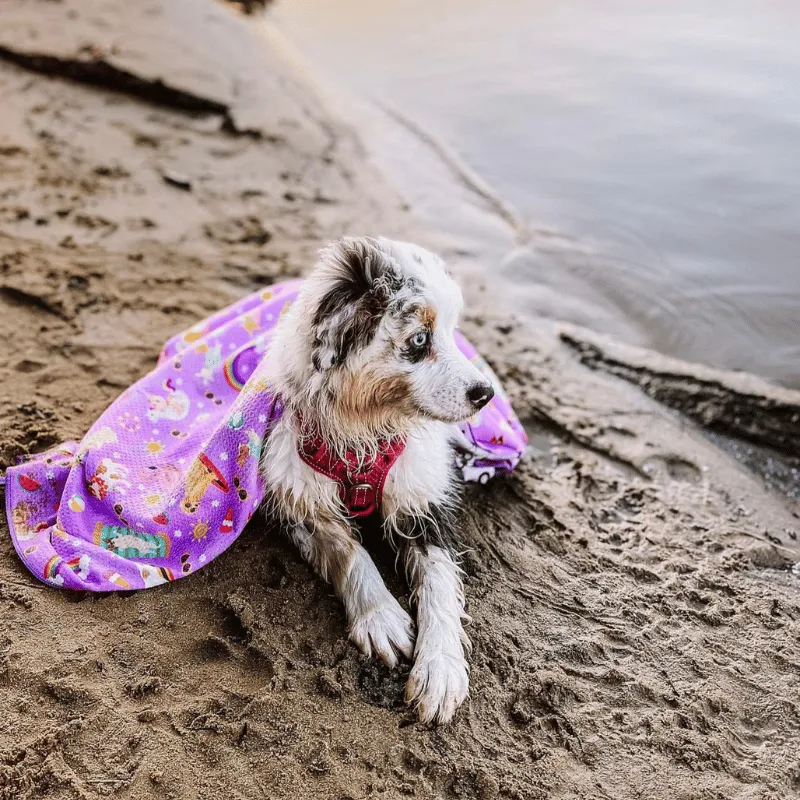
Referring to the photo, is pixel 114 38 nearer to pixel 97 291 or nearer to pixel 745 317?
pixel 97 291

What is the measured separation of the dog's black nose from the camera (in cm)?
295

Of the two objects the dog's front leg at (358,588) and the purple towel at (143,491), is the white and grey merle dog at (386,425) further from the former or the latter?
the purple towel at (143,491)

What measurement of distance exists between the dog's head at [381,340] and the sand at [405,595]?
3.11 feet

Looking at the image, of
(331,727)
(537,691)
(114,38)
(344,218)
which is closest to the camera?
(331,727)

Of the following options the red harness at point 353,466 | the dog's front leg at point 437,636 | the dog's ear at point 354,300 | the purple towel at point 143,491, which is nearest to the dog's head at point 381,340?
the dog's ear at point 354,300

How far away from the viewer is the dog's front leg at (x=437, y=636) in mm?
2918

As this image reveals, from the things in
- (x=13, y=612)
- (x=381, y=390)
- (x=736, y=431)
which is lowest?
(x=13, y=612)

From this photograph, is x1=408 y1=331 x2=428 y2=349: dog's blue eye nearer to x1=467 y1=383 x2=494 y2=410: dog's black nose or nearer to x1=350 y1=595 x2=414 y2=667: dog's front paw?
x1=467 y1=383 x2=494 y2=410: dog's black nose

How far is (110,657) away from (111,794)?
1.88ft

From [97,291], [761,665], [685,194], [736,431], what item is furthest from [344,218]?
[761,665]

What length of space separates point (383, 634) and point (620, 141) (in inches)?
252

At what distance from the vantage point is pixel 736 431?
4621 mm

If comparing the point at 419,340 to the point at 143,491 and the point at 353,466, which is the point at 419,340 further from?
the point at 143,491

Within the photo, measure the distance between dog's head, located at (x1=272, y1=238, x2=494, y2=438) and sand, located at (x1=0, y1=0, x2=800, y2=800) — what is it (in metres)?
0.95
